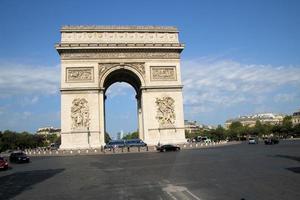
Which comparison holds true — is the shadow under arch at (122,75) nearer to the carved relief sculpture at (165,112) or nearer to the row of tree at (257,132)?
the carved relief sculpture at (165,112)

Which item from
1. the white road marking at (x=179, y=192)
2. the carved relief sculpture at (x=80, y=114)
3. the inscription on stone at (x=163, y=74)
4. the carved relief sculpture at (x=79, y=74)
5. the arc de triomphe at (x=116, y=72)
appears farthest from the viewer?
the inscription on stone at (x=163, y=74)

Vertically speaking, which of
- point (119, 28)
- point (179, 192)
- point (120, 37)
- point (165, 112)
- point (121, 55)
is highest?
point (119, 28)

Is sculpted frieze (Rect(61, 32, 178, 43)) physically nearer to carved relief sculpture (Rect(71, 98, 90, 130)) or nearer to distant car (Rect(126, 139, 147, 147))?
carved relief sculpture (Rect(71, 98, 90, 130))

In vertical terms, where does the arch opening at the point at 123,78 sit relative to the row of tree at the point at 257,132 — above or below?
above

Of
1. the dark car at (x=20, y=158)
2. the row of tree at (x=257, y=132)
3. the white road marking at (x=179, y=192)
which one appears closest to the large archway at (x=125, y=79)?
the dark car at (x=20, y=158)

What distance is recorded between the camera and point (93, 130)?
42.8 metres

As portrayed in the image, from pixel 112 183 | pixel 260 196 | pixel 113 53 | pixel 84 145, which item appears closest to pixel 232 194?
pixel 260 196

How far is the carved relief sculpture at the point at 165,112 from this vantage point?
44406 mm

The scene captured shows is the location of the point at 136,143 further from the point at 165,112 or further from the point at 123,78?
the point at 123,78

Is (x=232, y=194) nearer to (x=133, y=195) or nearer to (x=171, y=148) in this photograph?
(x=133, y=195)

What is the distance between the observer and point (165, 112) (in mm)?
44719

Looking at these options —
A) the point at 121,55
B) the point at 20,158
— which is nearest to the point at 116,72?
the point at 121,55

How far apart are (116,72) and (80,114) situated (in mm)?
7210

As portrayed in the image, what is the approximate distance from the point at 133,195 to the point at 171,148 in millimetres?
28659
